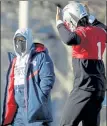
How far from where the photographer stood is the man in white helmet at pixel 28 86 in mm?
5598

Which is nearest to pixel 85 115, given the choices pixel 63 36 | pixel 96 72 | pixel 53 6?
pixel 96 72

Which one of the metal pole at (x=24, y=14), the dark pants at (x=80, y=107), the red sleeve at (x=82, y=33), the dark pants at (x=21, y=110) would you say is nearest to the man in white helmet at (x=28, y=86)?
the dark pants at (x=21, y=110)

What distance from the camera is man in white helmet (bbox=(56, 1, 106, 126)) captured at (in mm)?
5059

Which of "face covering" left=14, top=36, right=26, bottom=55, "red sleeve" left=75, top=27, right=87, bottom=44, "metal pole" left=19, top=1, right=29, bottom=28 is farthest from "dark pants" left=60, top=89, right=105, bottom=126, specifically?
"metal pole" left=19, top=1, right=29, bottom=28

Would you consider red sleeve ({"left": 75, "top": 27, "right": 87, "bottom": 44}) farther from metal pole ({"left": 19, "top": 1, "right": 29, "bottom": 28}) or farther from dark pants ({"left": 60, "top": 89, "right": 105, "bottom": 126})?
metal pole ({"left": 19, "top": 1, "right": 29, "bottom": 28})

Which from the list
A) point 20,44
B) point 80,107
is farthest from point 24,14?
point 80,107

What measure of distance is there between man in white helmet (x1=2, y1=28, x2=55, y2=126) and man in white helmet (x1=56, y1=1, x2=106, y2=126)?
56cm

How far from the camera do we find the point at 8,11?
32.7 feet

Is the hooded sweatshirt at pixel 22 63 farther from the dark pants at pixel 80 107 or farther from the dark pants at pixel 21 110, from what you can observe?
the dark pants at pixel 80 107

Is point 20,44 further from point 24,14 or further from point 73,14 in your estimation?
point 24,14

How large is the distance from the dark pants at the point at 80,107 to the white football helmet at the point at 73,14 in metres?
0.61

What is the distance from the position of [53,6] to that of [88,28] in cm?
480

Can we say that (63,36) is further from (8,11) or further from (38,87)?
(8,11)

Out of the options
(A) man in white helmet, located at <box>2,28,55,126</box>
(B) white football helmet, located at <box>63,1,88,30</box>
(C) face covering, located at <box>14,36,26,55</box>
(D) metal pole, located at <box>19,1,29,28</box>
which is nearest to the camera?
(B) white football helmet, located at <box>63,1,88,30</box>
